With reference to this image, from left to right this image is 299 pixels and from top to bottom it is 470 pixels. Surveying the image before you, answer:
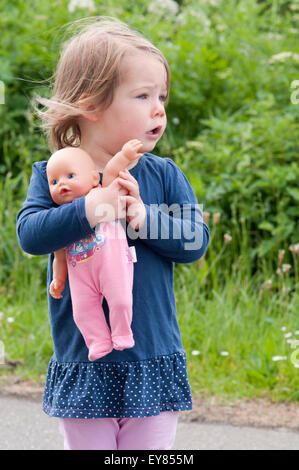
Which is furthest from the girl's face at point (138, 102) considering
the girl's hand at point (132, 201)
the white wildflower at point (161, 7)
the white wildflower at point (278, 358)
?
the white wildflower at point (161, 7)

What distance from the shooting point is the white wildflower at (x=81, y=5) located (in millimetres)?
4957

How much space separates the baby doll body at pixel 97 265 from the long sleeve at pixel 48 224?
1.6 inches

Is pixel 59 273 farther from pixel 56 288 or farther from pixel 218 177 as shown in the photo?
pixel 218 177

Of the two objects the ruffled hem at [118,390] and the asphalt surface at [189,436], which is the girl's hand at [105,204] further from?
the asphalt surface at [189,436]

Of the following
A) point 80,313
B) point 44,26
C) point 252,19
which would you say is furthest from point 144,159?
point 252,19

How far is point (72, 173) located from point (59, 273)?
27cm

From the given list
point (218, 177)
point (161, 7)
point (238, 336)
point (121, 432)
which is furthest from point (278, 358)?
point (161, 7)

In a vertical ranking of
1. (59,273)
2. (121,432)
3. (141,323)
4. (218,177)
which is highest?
(59,273)

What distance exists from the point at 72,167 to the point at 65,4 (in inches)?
155

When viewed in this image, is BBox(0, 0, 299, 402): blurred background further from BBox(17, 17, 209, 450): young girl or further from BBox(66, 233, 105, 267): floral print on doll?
BBox(66, 233, 105, 267): floral print on doll

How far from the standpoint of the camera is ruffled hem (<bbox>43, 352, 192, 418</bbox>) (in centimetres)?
174

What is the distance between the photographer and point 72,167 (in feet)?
5.42

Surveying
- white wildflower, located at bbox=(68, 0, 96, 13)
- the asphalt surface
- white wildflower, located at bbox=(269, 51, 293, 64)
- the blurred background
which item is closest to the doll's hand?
the blurred background

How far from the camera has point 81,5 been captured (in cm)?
498
